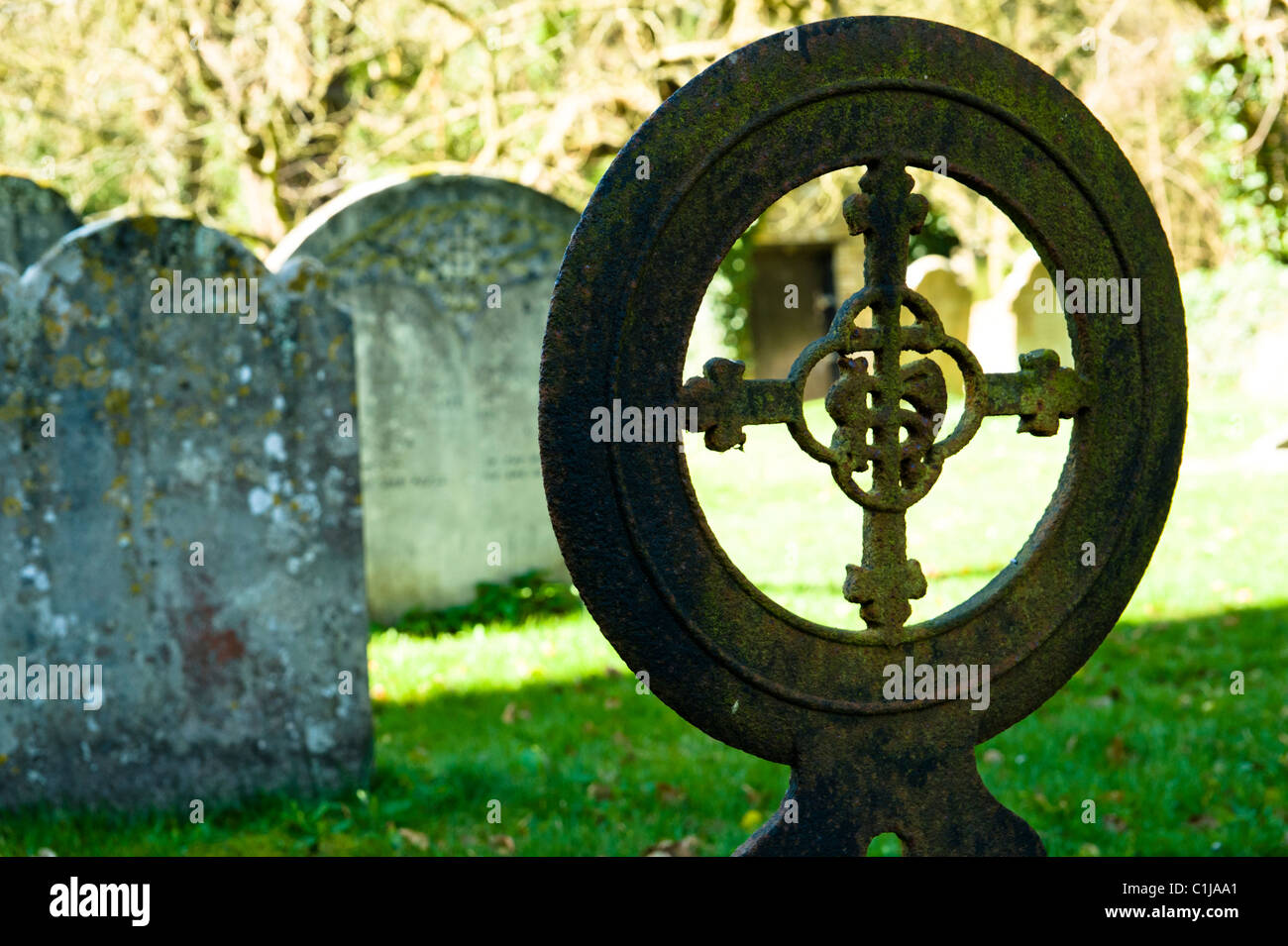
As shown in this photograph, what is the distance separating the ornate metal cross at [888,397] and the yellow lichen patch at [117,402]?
2.75m

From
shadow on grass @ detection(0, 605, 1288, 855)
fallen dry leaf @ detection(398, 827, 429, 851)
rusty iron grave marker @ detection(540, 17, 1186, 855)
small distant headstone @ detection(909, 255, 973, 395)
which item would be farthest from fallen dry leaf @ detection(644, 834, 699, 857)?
small distant headstone @ detection(909, 255, 973, 395)

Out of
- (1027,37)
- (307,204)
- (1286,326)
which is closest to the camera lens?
(307,204)

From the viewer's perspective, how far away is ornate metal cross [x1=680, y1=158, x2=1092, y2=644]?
2322mm

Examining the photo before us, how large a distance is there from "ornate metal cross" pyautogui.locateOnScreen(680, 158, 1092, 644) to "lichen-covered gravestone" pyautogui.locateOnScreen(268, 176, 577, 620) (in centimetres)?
Answer: 484

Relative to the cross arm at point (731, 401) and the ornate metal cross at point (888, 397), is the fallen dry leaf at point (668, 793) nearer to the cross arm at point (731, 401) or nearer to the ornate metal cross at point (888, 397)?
the ornate metal cross at point (888, 397)

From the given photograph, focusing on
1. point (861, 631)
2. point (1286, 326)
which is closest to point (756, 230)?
point (1286, 326)

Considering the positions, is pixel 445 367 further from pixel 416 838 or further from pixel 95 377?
pixel 416 838

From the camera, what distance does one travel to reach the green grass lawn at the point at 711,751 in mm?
4031

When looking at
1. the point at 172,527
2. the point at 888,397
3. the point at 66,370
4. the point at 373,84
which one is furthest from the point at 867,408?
the point at 373,84

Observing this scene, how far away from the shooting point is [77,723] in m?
4.14

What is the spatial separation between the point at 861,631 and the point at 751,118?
1027 mm

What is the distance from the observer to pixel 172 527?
4.21 m

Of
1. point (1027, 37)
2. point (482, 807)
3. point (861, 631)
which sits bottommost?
point (482, 807)

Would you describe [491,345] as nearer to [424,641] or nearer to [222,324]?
[424,641]
